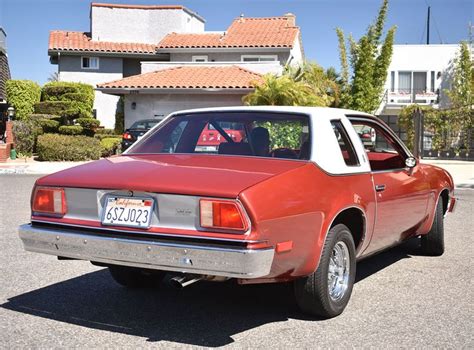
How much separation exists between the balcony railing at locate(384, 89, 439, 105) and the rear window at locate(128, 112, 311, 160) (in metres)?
36.3

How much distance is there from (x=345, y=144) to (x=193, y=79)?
24424mm

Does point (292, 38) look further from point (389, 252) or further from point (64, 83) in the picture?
point (389, 252)

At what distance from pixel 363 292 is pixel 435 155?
71.2 feet

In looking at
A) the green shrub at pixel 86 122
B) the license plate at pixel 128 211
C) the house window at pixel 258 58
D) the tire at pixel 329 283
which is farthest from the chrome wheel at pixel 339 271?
the house window at pixel 258 58

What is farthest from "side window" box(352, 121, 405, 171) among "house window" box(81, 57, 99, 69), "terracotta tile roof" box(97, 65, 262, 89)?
"house window" box(81, 57, 99, 69)

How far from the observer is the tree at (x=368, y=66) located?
34656 millimetres

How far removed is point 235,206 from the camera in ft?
13.0

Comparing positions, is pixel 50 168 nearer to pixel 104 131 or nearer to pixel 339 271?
pixel 104 131

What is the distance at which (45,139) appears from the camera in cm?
2334

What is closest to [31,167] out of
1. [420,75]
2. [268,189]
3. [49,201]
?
[49,201]

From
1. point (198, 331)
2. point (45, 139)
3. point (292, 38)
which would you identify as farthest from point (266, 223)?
point (292, 38)

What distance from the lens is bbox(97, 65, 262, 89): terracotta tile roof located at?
28.3 m

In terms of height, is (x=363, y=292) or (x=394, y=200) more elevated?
(x=394, y=200)

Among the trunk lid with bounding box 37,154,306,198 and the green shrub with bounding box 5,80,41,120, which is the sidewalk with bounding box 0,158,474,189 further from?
the trunk lid with bounding box 37,154,306,198
